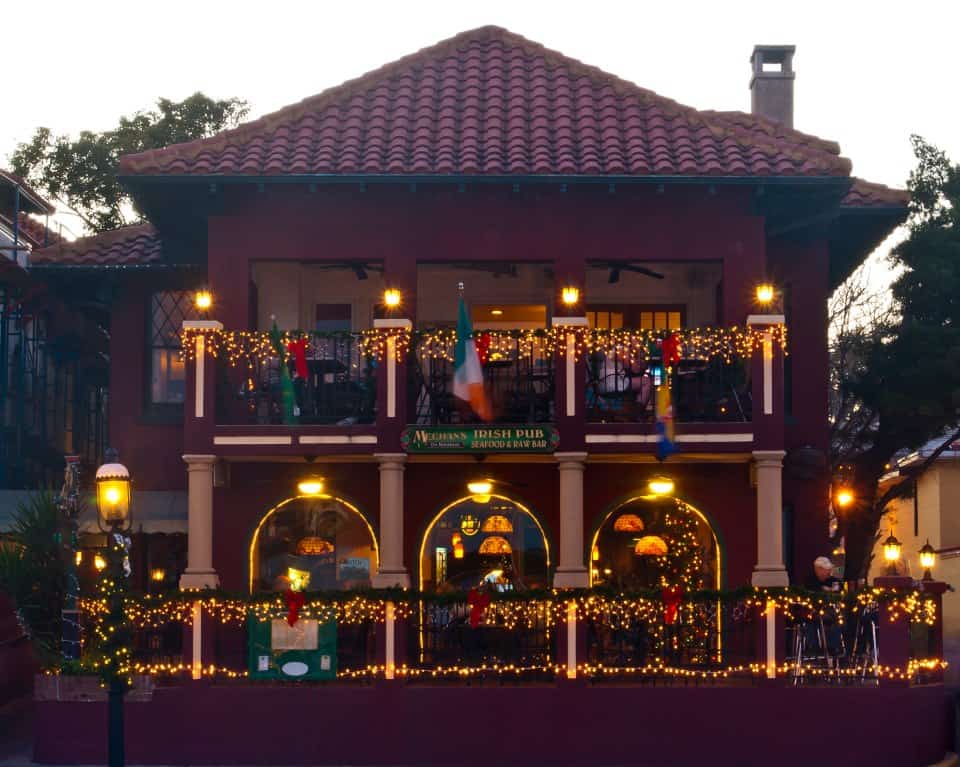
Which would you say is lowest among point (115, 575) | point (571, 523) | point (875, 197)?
point (115, 575)

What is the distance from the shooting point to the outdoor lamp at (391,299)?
20.2m

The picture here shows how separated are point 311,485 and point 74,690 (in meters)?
4.11

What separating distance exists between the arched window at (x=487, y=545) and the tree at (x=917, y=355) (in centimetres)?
682

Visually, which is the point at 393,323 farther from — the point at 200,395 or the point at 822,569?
the point at 822,569

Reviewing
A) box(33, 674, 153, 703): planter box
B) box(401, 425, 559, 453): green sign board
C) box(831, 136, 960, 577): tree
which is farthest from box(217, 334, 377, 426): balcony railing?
box(831, 136, 960, 577): tree

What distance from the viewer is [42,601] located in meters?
21.1

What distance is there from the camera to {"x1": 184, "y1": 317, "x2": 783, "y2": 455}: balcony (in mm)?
19812

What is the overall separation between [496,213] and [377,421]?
3.38 meters

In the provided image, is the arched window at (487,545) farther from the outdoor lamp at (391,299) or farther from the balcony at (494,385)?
the outdoor lamp at (391,299)

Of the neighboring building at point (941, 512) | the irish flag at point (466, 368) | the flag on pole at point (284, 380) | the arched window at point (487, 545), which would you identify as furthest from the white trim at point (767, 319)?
the neighboring building at point (941, 512)

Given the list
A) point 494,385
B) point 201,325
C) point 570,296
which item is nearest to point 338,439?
point 494,385

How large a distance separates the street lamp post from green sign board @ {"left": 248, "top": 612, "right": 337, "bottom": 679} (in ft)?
9.60

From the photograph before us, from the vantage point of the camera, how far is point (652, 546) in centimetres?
2161

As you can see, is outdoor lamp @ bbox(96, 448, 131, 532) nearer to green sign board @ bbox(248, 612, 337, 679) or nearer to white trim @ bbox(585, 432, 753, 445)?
green sign board @ bbox(248, 612, 337, 679)
